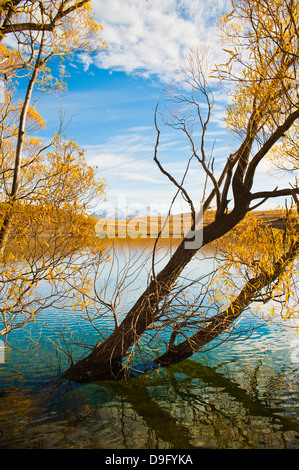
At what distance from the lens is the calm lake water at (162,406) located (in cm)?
468

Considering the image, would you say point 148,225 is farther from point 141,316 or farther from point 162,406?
point 162,406

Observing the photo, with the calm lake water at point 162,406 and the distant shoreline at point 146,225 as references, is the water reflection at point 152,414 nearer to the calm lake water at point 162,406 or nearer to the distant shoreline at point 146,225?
the calm lake water at point 162,406

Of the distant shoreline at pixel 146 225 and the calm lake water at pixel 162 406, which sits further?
the distant shoreline at pixel 146 225

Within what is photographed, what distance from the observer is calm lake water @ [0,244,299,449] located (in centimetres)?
468

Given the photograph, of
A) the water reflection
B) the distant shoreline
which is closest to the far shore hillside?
the distant shoreline

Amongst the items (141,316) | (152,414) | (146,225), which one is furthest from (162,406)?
(146,225)

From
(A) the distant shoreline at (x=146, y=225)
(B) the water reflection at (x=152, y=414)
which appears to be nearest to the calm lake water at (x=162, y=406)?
(B) the water reflection at (x=152, y=414)

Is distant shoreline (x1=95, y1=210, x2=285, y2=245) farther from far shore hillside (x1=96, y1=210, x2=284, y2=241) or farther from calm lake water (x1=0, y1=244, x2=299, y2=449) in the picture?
calm lake water (x1=0, y1=244, x2=299, y2=449)

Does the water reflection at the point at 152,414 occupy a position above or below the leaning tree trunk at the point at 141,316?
below

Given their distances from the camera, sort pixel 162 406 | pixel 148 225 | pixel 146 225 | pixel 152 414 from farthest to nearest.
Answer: pixel 148 225, pixel 146 225, pixel 162 406, pixel 152 414

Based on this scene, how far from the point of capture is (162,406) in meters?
5.66

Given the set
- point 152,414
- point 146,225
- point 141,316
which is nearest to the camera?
point 152,414

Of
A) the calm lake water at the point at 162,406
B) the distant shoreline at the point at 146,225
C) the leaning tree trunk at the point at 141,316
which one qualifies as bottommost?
the calm lake water at the point at 162,406
